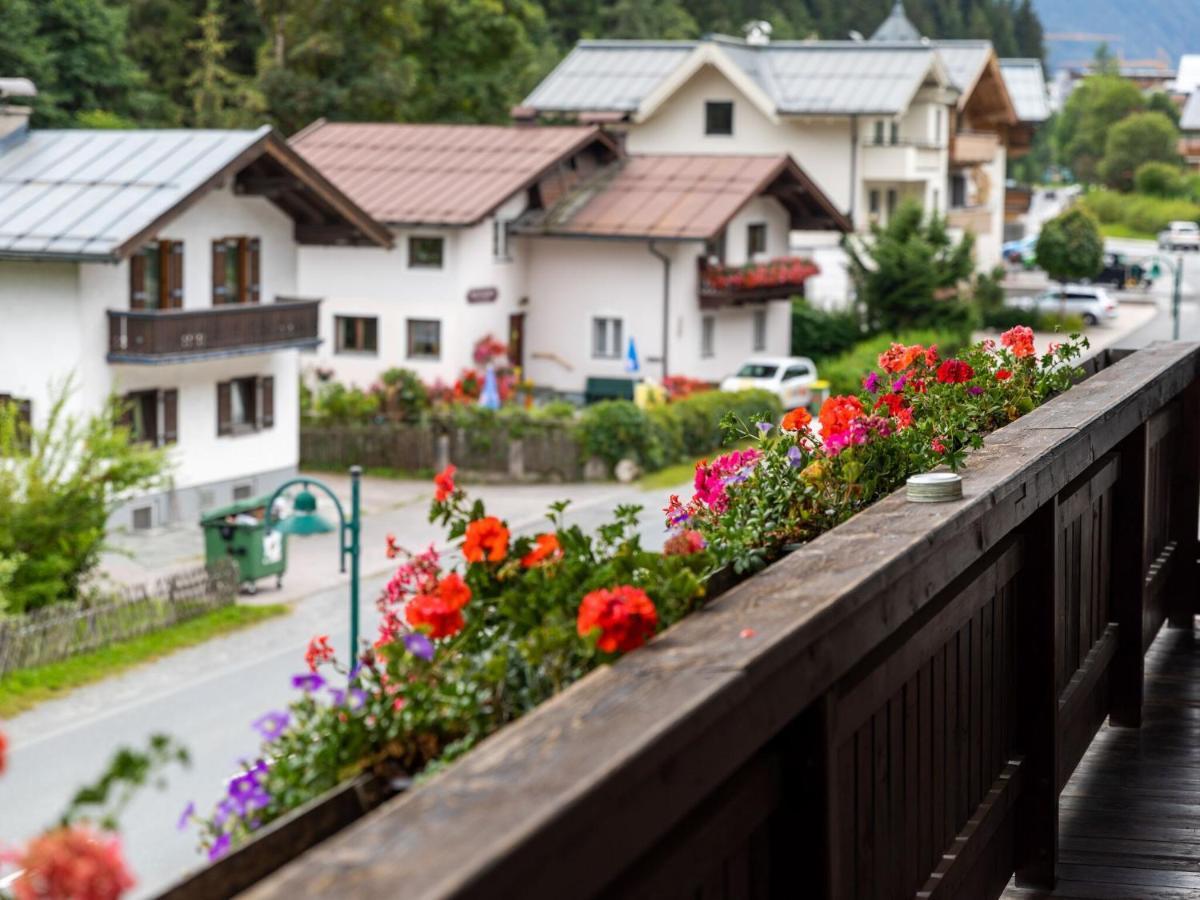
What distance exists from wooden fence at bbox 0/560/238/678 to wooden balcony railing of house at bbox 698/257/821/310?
68.4ft

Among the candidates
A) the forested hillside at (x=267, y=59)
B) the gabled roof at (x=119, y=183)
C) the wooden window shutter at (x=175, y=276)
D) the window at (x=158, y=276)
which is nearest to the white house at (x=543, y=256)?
the gabled roof at (x=119, y=183)

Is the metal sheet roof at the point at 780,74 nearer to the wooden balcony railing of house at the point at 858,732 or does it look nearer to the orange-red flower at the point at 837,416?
the wooden balcony railing of house at the point at 858,732

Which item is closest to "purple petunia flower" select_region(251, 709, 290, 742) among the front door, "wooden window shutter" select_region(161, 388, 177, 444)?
"wooden window shutter" select_region(161, 388, 177, 444)

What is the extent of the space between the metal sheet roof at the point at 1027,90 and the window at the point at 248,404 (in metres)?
51.2

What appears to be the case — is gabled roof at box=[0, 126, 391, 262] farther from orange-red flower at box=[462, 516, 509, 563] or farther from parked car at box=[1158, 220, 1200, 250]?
parked car at box=[1158, 220, 1200, 250]

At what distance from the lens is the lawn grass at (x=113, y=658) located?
76.5 feet

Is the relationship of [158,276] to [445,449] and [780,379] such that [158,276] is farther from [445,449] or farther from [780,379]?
[780,379]

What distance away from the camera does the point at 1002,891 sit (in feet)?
18.5

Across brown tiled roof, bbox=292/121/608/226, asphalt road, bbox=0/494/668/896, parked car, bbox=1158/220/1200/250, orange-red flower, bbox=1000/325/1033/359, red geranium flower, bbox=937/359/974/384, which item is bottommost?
asphalt road, bbox=0/494/668/896

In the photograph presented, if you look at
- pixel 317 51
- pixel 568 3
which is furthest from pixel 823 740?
pixel 568 3

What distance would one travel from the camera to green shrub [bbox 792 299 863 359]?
55.4 meters

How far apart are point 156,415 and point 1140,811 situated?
2876 cm

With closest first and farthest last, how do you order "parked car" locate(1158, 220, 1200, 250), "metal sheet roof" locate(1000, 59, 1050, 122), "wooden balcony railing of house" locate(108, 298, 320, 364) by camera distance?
"wooden balcony railing of house" locate(108, 298, 320, 364) → "metal sheet roof" locate(1000, 59, 1050, 122) → "parked car" locate(1158, 220, 1200, 250)

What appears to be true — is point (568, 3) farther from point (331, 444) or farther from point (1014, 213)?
point (331, 444)
